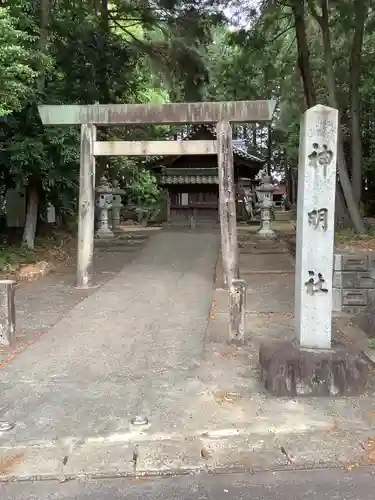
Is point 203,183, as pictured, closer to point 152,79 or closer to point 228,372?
point 152,79

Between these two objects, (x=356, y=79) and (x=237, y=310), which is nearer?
(x=237, y=310)

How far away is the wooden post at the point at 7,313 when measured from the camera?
6094 millimetres

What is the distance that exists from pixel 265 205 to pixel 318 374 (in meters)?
14.7

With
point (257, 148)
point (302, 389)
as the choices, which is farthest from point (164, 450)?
point (257, 148)

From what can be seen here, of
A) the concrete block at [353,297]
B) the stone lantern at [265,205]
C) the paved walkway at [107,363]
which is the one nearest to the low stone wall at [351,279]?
the concrete block at [353,297]

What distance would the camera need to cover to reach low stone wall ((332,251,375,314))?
7.77 metres

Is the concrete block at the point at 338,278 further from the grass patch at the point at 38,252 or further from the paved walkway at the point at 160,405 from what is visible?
the grass patch at the point at 38,252

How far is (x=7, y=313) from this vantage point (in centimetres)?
616

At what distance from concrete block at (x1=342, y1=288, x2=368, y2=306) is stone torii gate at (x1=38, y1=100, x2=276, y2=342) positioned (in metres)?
2.23

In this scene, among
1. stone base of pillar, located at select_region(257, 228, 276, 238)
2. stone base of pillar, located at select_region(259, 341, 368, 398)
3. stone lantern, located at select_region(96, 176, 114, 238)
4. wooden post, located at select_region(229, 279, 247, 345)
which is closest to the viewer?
stone base of pillar, located at select_region(259, 341, 368, 398)

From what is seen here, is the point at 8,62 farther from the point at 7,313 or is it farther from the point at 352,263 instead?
the point at 352,263

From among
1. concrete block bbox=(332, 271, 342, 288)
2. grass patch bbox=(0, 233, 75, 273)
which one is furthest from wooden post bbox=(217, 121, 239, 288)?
grass patch bbox=(0, 233, 75, 273)

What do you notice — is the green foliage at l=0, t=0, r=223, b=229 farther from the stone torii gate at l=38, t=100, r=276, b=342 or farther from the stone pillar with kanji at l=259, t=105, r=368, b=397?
the stone pillar with kanji at l=259, t=105, r=368, b=397

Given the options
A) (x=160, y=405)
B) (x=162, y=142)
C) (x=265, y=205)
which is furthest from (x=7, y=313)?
(x=265, y=205)
